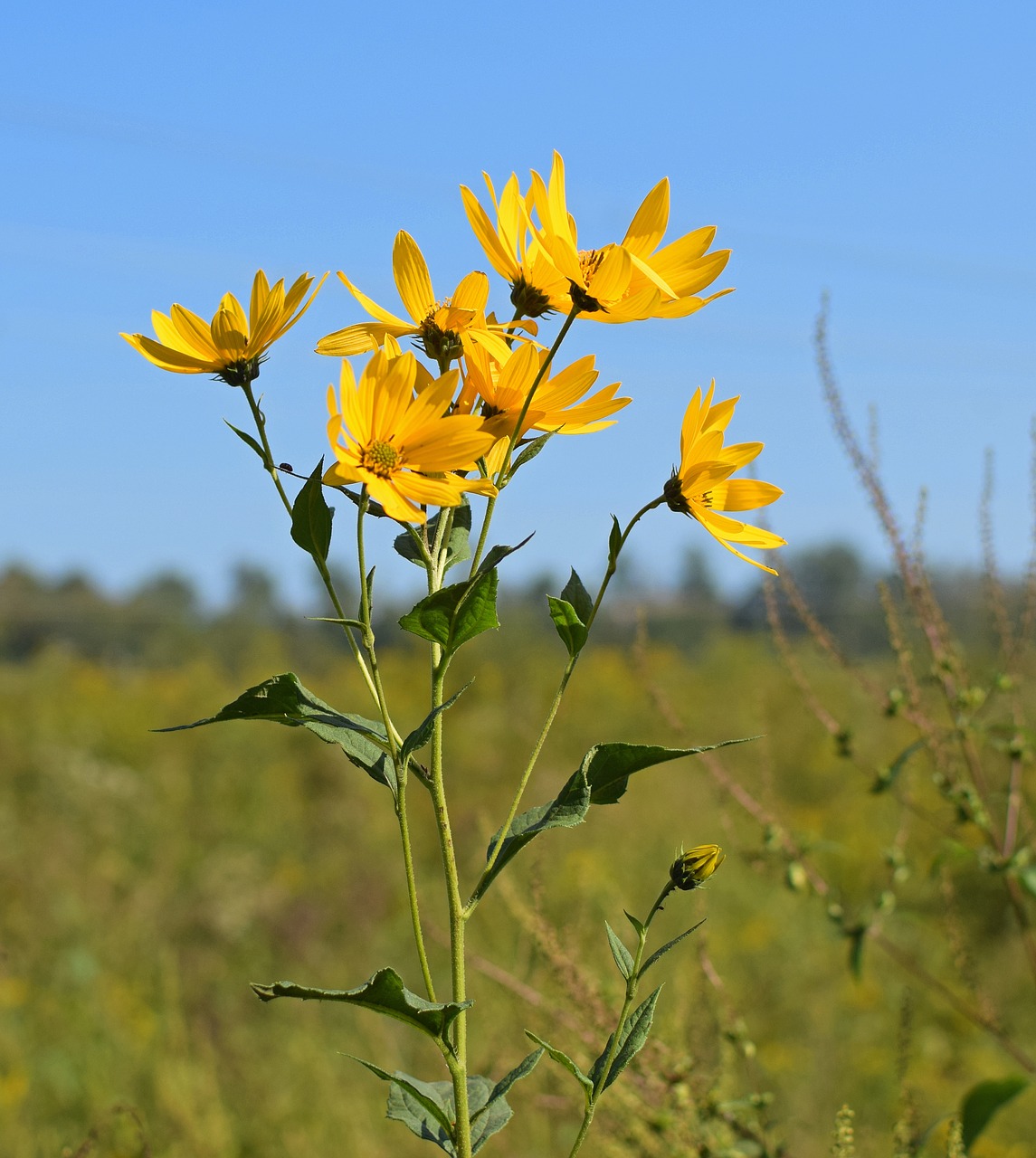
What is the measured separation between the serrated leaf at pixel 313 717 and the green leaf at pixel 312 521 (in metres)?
0.09

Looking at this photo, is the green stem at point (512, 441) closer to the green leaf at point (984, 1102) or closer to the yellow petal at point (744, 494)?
the yellow petal at point (744, 494)

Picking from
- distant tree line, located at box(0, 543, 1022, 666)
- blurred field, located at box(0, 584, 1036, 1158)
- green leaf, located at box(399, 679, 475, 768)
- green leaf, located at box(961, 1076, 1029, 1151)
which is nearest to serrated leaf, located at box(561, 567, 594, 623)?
green leaf, located at box(399, 679, 475, 768)

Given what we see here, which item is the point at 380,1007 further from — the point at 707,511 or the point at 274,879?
the point at 274,879

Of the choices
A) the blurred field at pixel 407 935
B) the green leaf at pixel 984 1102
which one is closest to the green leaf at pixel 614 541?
the blurred field at pixel 407 935

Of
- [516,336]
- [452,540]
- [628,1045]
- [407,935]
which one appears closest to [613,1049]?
[628,1045]

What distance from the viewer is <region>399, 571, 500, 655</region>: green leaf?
2.23 ft

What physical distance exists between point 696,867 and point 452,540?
0.27m

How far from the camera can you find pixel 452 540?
79 centimetres

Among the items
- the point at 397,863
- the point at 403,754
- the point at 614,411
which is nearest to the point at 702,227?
the point at 614,411

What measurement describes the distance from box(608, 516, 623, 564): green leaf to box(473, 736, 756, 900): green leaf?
123mm

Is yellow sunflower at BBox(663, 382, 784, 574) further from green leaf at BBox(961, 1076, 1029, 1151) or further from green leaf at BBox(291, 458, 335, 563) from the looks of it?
green leaf at BBox(961, 1076, 1029, 1151)

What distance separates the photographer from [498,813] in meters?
5.12

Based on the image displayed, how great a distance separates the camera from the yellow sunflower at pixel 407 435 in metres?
0.68

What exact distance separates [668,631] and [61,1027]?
871 centimetres
